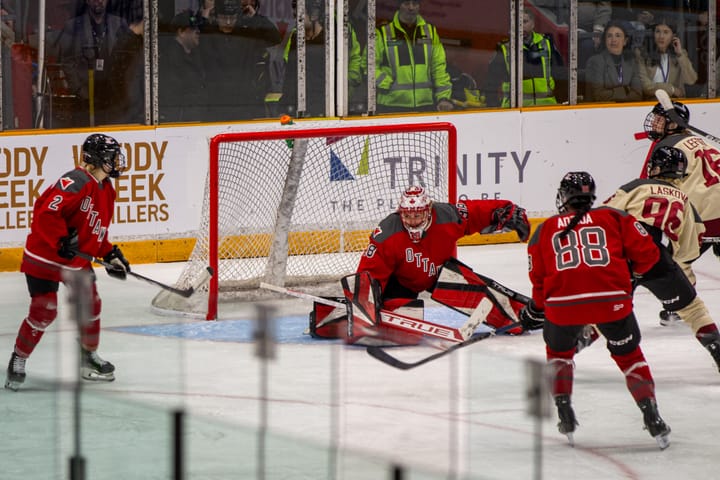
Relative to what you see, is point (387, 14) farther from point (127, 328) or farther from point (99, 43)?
point (127, 328)

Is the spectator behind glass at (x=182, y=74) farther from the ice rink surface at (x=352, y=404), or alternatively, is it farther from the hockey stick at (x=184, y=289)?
the ice rink surface at (x=352, y=404)

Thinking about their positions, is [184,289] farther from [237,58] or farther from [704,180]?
[704,180]

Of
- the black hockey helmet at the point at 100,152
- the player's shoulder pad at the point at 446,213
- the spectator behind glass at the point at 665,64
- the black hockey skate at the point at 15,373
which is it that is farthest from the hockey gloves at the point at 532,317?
the spectator behind glass at the point at 665,64

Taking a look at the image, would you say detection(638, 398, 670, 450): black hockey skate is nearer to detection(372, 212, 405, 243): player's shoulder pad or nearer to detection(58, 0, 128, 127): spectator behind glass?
detection(372, 212, 405, 243): player's shoulder pad

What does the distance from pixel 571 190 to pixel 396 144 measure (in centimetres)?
309

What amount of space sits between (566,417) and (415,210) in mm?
1795

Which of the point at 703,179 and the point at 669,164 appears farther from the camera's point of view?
the point at 703,179

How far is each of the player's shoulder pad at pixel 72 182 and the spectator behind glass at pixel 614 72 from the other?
16.0 feet

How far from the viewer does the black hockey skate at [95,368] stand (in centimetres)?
349

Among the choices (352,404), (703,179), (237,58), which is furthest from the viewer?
(237,58)

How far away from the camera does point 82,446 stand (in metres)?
3.19

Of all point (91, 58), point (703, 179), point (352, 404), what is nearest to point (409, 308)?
point (703, 179)

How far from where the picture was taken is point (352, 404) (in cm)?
462

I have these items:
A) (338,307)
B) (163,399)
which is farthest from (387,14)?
(163,399)
